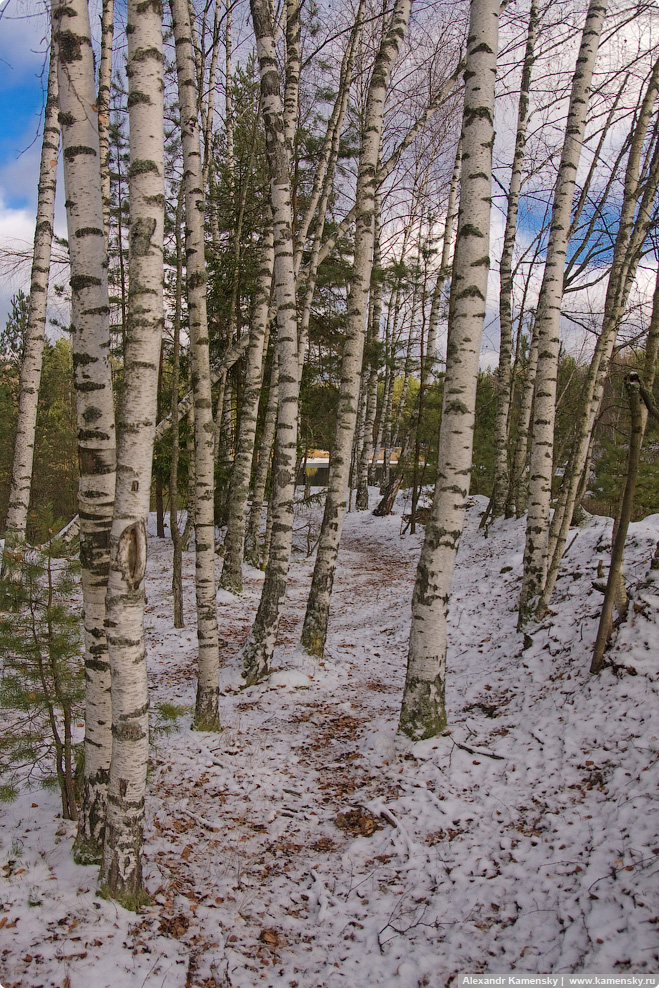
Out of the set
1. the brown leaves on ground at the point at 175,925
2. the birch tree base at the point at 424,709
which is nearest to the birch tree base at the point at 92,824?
the brown leaves on ground at the point at 175,925

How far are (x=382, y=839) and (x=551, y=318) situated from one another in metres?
5.69

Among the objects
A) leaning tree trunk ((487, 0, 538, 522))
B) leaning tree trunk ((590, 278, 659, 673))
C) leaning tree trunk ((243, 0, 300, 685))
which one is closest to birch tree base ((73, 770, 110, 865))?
leaning tree trunk ((243, 0, 300, 685))

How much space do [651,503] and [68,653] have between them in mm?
12529

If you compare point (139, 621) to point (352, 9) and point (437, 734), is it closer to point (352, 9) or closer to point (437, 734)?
point (437, 734)

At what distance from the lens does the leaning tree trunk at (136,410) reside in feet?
8.75

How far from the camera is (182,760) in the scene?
15.1ft

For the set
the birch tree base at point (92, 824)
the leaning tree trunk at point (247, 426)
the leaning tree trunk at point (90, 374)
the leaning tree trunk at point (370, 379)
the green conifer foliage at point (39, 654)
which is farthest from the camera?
the leaning tree trunk at point (370, 379)

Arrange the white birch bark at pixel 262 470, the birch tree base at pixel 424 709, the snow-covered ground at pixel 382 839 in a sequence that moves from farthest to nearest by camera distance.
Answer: the white birch bark at pixel 262 470 → the birch tree base at pixel 424 709 → the snow-covered ground at pixel 382 839

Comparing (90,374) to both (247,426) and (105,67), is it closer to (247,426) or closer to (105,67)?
(247,426)

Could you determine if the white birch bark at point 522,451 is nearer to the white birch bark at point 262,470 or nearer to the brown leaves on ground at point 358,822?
the white birch bark at point 262,470

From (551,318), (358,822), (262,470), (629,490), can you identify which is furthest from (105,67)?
(358,822)

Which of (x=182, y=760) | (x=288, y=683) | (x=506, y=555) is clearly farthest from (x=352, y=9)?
(x=182, y=760)

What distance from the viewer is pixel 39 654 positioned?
3346 mm

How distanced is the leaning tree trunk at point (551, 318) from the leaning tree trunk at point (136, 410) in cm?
494
